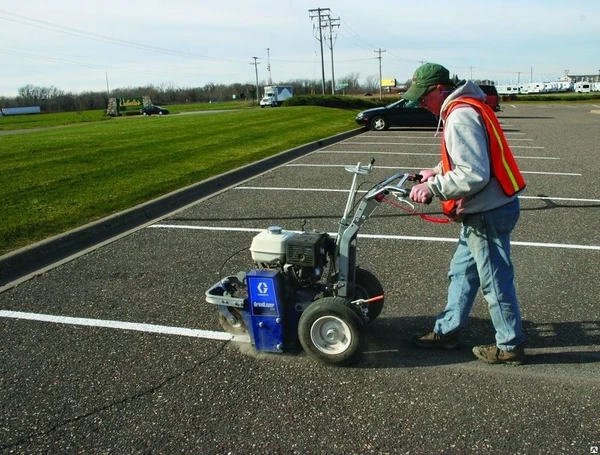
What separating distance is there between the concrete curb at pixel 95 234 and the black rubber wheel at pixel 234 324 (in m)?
2.37

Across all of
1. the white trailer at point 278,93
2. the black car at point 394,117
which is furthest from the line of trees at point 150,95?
the black car at point 394,117

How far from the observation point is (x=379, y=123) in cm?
2200

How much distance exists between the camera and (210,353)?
3801mm

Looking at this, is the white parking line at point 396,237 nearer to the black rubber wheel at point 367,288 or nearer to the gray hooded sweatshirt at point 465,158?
the black rubber wheel at point 367,288

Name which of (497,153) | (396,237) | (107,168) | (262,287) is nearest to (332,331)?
(262,287)

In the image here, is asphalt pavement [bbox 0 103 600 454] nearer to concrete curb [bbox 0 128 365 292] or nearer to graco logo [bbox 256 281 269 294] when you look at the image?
concrete curb [bbox 0 128 365 292]

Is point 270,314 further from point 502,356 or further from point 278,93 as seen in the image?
point 278,93

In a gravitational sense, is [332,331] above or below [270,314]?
below

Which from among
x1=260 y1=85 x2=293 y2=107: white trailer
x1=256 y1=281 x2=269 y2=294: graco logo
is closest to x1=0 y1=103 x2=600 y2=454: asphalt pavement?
x1=256 y1=281 x2=269 y2=294: graco logo

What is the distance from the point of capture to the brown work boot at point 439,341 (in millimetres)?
3787

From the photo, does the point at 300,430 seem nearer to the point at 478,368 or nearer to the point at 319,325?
the point at 319,325

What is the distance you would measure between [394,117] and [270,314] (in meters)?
19.5

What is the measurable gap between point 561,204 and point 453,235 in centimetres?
249

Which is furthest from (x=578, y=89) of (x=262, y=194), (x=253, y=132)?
(x=262, y=194)
